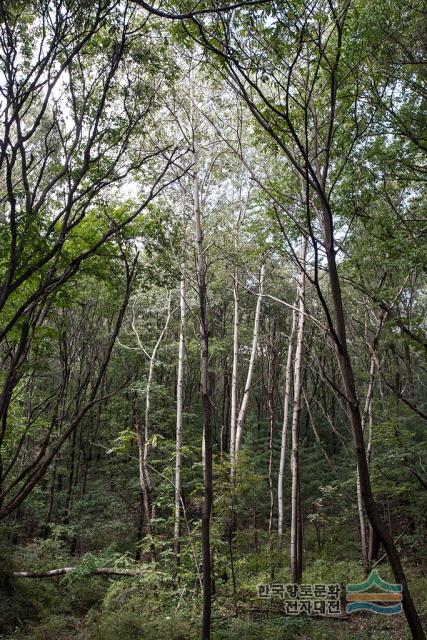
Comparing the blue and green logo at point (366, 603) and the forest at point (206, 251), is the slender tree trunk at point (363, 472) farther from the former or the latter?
the blue and green logo at point (366, 603)

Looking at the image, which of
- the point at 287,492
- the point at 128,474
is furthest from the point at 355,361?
the point at 128,474

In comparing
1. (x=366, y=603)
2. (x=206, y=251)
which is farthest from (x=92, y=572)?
(x=206, y=251)

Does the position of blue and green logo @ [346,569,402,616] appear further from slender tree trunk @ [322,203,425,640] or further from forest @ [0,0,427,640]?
slender tree trunk @ [322,203,425,640]

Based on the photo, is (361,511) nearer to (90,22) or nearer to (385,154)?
(385,154)

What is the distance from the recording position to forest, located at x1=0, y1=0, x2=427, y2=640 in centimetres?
276

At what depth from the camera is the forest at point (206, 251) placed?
276cm

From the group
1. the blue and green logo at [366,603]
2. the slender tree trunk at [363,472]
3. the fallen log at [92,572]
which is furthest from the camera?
the fallen log at [92,572]

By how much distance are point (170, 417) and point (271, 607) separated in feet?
29.4

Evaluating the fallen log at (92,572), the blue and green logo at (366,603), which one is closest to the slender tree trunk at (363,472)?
the blue and green logo at (366,603)

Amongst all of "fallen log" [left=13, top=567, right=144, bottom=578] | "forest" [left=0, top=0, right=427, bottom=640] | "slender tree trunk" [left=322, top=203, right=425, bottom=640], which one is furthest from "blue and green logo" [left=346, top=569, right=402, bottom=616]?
"slender tree trunk" [left=322, top=203, right=425, bottom=640]

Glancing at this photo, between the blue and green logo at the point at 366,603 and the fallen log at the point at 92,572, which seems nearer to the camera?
the blue and green logo at the point at 366,603

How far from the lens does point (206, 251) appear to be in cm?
842

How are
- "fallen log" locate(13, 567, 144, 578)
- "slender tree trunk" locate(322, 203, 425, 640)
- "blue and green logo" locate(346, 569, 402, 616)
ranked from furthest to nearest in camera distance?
"fallen log" locate(13, 567, 144, 578)
"blue and green logo" locate(346, 569, 402, 616)
"slender tree trunk" locate(322, 203, 425, 640)

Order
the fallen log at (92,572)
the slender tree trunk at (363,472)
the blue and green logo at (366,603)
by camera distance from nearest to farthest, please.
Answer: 1. the slender tree trunk at (363,472)
2. the blue and green logo at (366,603)
3. the fallen log at (92,572)
